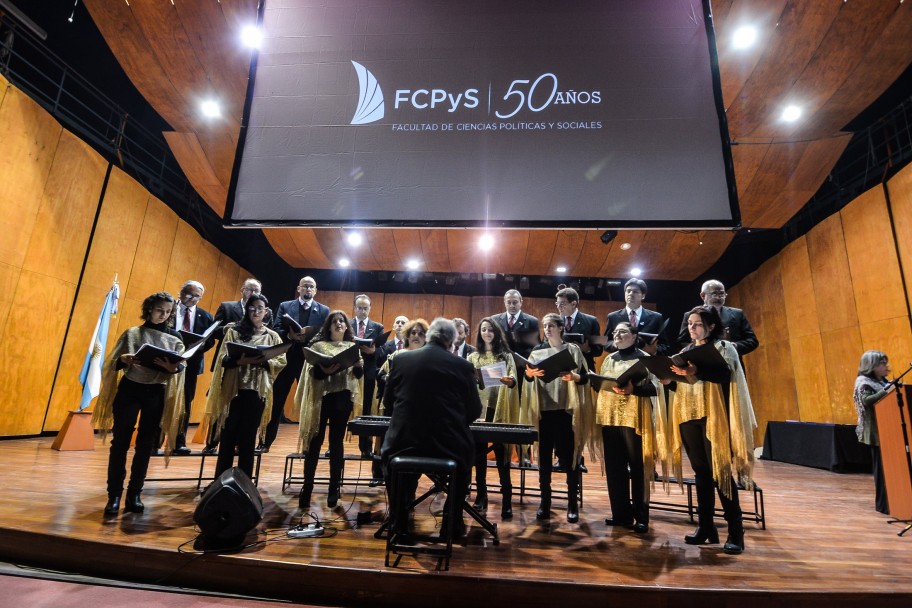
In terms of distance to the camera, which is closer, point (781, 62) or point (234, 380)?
point (234, 380)

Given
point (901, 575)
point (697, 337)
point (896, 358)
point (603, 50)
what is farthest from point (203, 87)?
point (896, 358)

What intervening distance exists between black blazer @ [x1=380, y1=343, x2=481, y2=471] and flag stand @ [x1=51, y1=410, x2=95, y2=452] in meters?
4.24

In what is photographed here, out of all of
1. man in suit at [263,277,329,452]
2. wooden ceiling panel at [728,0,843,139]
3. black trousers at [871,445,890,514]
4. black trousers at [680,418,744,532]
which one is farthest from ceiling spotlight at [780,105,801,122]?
man in suit at [263,277,329,452]

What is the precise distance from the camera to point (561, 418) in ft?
10.2

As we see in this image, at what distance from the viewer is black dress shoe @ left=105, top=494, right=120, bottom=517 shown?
256 cm

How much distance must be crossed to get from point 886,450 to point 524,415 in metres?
2.88

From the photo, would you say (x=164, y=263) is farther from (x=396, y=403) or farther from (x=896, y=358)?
(x=896, y=358)

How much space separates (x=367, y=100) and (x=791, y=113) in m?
5.20

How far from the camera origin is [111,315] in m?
6.07

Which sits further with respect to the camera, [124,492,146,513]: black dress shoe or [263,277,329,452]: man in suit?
[263,277,329,452]: man in suit

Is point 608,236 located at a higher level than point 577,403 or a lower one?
higher

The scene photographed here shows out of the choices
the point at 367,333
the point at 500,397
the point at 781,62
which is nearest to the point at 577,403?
the point at 500,397

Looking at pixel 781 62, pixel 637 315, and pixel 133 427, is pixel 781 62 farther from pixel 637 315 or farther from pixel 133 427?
pixel 133 427

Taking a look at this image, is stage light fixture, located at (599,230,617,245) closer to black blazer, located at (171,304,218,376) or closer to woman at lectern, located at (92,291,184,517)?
black blazer, located at (171,304,218,376)
